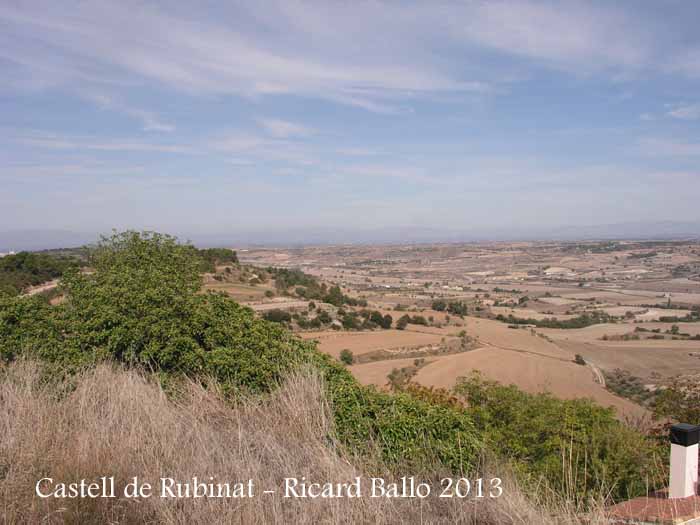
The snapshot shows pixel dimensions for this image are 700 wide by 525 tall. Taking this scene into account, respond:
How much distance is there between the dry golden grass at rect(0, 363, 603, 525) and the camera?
337 cm

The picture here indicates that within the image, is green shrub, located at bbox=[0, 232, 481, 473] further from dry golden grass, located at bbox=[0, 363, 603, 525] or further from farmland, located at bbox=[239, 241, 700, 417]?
farmland, located at bbox=[239, 241, 700, 417]

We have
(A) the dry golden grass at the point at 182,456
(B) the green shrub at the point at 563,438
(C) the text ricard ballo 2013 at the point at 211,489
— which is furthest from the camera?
(B) the green shrub at the point at 563,438

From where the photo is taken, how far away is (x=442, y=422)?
245 inches

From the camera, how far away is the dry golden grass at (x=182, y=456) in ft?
11.0

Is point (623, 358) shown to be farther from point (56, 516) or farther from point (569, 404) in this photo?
point (56, 516)

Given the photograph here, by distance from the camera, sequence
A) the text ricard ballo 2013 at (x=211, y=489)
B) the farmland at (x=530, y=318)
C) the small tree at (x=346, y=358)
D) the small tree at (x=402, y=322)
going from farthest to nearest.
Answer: the small tree at (x=402, y=322) → the farmland at (x=530, y=318) → the small tree at (x=346, y=358) → the text ricard ballo 2013 at (x=211, y=489)

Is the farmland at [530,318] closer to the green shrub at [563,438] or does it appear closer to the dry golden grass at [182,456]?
the green shrub at [563,438]

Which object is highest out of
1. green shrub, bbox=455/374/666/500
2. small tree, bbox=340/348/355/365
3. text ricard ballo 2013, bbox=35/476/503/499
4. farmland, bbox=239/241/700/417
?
text ricard ballo 2013, bbox=35/476/503/499

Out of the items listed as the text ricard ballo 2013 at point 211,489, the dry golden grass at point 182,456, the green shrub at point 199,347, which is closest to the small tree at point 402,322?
the green shrub at point 199,347

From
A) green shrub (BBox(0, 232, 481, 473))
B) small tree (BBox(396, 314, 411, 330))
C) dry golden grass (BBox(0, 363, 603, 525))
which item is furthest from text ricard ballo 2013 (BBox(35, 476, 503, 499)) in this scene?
small tree (BBox(396, 314, 411, 330))

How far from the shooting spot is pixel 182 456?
406cm

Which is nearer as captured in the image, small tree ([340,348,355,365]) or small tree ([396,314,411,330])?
small tree ([340,348,355,365])

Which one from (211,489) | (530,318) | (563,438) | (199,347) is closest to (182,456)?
(211,489)

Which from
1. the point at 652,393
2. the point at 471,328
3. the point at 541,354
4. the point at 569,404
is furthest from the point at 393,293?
the point at 569,404
